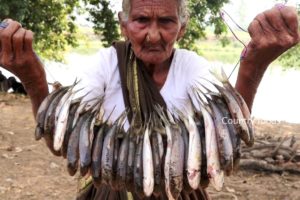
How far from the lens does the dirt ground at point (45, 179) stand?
5.40m

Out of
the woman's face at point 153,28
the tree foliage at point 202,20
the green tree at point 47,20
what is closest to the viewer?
the woman's face at point 153,28

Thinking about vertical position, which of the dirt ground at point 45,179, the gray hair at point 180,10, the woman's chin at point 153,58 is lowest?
the dirt ground at point 45,179

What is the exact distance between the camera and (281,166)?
20.9 feet

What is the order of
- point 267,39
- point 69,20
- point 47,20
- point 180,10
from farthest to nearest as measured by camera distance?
point 69,20, point 47,20, point 180,10, point 267,39

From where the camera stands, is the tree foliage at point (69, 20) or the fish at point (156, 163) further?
the tree foliage at point (69, 20)

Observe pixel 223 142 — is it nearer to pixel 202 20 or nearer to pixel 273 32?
pixel 273 32

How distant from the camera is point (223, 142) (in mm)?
1933

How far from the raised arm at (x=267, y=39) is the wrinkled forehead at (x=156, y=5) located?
0.36 m

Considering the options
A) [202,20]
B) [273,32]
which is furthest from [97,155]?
[202,20]

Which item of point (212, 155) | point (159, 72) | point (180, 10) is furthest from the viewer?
point (159, 72)

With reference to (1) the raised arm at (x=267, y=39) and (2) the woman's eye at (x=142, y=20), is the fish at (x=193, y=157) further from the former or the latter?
(2) the woman's eye at (x=142, y=20)

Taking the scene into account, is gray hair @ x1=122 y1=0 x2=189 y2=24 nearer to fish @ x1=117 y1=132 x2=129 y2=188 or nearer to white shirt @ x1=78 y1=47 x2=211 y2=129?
white shirt @ x1=78 y1=47 x2=211 y2=129

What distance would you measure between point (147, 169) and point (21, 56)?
730 millimetres

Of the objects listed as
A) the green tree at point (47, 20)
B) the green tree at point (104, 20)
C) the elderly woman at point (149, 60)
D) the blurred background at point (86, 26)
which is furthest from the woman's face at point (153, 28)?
the green tree at point (104, 20)
